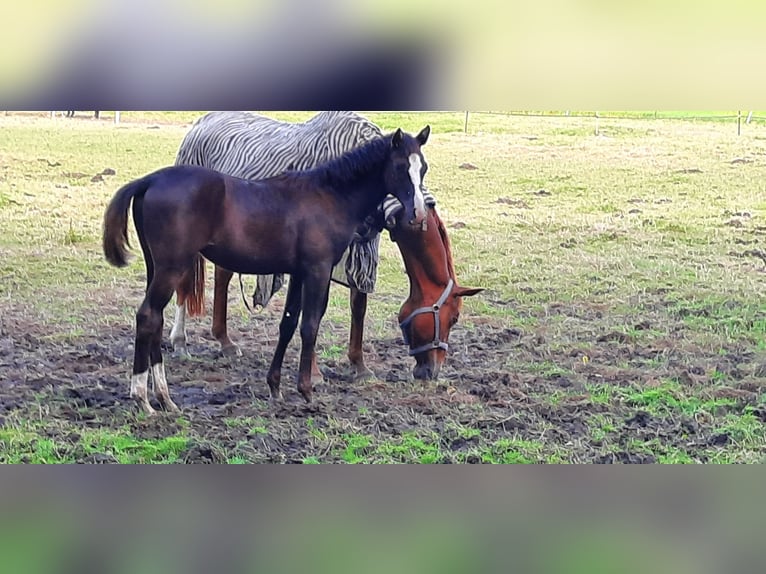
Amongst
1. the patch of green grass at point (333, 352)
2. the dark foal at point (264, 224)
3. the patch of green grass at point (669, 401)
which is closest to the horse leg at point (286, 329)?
the dark foal at point (264, 224)

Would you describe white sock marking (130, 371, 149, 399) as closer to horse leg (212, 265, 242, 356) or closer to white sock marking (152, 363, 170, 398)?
white sock marking (152, 363, 170, 398)

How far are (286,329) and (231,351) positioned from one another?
49cm

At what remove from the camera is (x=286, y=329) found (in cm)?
400

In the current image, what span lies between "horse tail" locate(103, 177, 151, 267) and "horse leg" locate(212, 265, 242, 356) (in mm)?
697

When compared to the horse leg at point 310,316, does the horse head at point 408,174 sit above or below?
above

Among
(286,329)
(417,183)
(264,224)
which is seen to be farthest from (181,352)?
(417,183)

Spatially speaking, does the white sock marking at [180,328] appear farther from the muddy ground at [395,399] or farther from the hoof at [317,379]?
the hoof at [317,379]

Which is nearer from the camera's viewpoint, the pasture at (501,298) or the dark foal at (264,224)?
the dark foal at (264,224)

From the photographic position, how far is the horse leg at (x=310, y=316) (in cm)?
389

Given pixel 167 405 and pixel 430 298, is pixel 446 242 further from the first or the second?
pixel 167 405

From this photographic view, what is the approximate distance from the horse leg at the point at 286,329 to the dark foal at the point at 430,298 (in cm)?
56

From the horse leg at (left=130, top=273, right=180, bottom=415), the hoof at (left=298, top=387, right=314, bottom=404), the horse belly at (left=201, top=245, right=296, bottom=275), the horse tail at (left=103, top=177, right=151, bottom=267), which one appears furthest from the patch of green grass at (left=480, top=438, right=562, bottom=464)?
the horse tail at (left=103, top=177, right=151, bottom=267)

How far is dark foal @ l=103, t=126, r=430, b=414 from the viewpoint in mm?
3682
